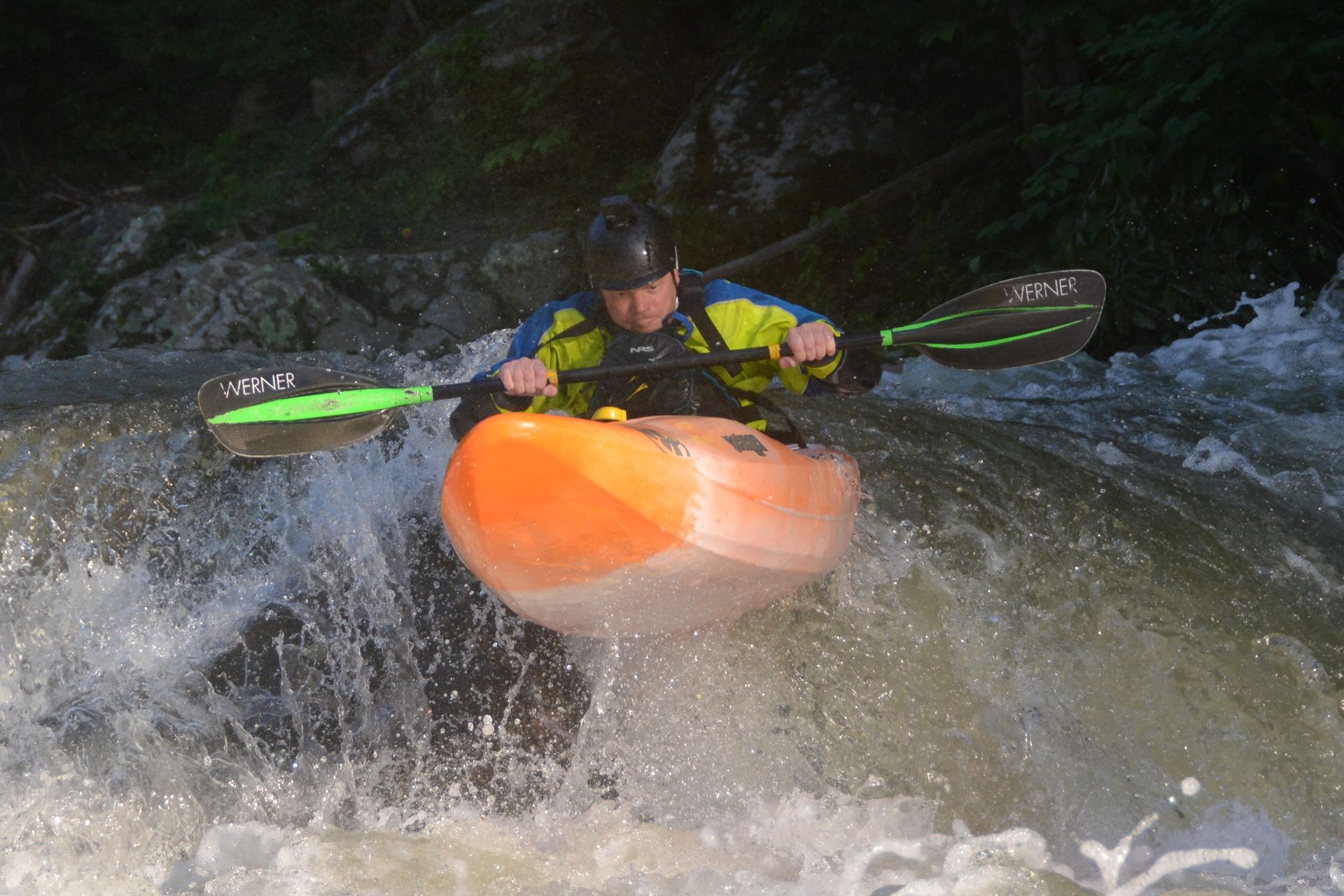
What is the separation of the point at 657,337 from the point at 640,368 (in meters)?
0.23

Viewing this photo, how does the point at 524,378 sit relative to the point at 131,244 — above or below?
above

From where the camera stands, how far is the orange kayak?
88.7 inches

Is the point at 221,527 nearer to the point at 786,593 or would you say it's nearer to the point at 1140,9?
the point at 786,593

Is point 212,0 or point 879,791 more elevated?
point 212,0

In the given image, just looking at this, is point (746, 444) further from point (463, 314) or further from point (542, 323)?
point (463, 314)

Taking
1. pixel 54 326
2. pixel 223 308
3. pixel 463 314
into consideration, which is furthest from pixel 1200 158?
pixel 54 326

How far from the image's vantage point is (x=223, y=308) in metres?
8.20

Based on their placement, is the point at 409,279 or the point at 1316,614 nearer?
the point at 1316,614

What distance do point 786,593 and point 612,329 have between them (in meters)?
0.92

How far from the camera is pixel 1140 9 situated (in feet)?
18.0

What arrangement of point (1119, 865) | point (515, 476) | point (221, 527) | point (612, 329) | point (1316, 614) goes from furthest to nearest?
point (221, 527), point (612, 329), point (1316, 614), point (1119, 865), point (515, 476)

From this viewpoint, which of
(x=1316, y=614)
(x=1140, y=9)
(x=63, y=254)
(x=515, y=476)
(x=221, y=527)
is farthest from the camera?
(x=63, y=254)

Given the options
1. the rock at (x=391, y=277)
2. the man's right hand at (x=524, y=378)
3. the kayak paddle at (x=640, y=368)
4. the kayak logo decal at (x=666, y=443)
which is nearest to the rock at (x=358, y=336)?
the rock at (x=391, y=277)

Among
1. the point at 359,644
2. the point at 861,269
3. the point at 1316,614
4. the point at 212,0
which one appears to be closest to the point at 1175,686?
the point at 1316,614
